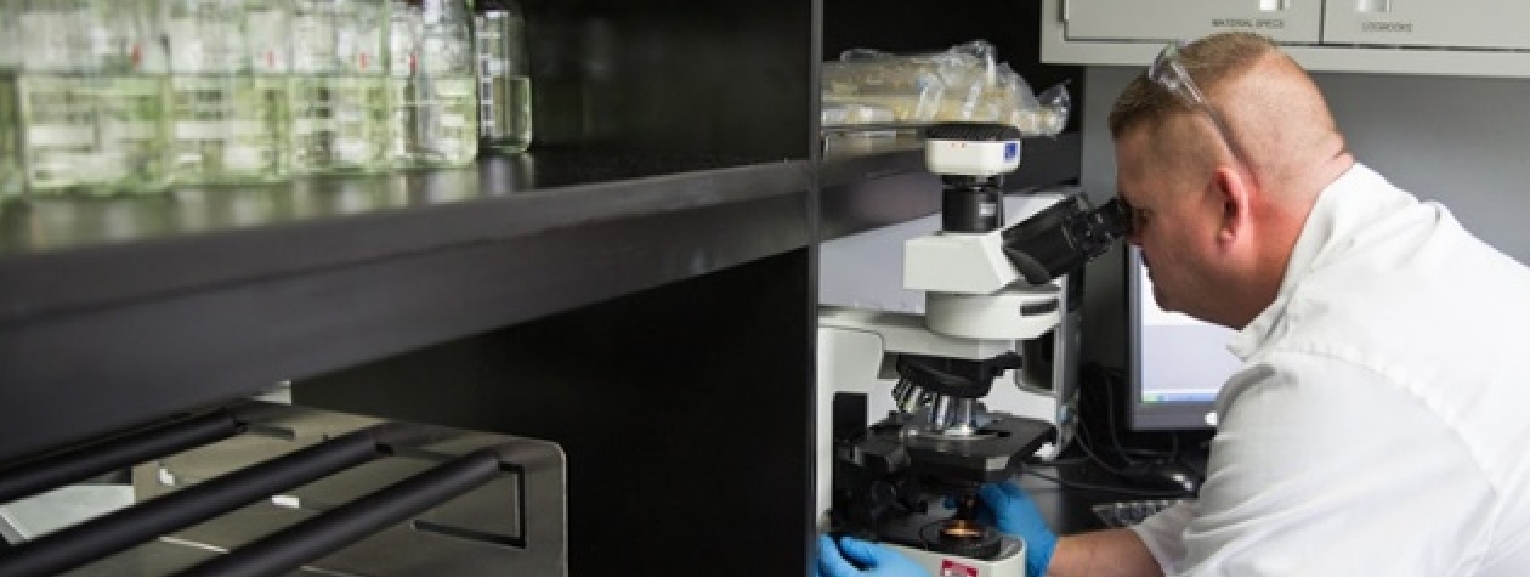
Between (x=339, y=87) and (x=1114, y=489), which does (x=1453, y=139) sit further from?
(x=339, y=87)

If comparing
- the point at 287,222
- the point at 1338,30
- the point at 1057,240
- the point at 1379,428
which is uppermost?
the point at 1338,30

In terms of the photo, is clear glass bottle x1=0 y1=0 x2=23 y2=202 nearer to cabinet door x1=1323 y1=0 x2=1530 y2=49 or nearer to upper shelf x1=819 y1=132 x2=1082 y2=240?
upper shelf x1=819 y1=132 x2=1082 y2=240

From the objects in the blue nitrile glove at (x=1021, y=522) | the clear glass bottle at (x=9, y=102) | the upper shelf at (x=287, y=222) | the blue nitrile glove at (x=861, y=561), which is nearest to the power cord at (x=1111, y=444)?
the blue nitrile glove at (x=1021, y=522)

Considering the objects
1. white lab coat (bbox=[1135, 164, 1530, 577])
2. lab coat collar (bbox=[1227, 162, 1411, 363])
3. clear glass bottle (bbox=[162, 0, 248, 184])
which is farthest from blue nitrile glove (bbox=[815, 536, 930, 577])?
clear glass bottle (bbox=[162, 0, 248, 184])

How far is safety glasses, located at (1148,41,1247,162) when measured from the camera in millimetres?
1489

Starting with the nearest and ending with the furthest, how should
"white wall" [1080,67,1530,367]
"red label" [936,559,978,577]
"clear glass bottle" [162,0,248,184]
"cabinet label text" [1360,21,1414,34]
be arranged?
1. "clear glass bottle" [162,0,248,184]
2. "red label" [936,559,978,577]
3. "cabinet label text" [1360,21,1414,34]
4. "white wall" [1080,67,1530,367]

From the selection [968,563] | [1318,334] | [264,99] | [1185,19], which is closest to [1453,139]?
[1185,19]

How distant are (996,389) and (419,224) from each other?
1.57m

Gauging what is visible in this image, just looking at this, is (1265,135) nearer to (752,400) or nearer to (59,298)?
(752,400)

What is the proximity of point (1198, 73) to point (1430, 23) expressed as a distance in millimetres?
591

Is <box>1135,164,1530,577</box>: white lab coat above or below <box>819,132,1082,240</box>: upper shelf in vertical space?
below

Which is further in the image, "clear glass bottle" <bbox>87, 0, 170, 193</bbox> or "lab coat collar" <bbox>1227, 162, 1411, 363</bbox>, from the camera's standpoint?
"lab coat collar" <bbox>1227, 162, 1411, 363</bbox>

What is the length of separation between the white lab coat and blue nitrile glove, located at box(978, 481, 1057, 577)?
382 mm

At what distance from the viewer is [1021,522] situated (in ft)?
5.84
